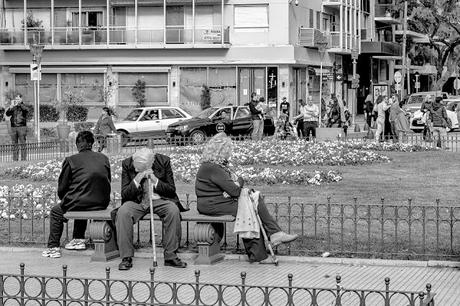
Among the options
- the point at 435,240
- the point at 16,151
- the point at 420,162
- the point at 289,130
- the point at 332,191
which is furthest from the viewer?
the point at 289,130

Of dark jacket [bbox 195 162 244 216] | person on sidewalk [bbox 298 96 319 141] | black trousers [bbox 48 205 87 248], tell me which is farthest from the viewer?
person on sidewalk [bbox 298 96 319 141]

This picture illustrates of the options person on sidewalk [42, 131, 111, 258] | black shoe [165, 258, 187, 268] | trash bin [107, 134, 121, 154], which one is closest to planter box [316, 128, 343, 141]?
trash bin [107, 134, 121, 154]

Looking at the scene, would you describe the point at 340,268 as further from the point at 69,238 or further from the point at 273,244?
the point at 69,238

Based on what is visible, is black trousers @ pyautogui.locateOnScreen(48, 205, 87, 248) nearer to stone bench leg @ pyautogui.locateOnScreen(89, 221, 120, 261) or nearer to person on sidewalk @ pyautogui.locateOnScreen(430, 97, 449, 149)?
stone bench leg @ pyautogui.locateOnScreen(89, 221, 120, 261)

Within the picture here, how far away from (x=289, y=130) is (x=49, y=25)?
20824 millimetres

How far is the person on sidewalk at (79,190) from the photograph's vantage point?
13203mm

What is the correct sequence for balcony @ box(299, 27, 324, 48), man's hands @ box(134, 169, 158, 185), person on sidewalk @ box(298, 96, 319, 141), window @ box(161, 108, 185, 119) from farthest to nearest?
1. balcony @ box(299, 27, 324, 48)
2. window @ box(161, 108, 185, 119)
3. person on sidewalk @ box(298, 96, 319, 141)
4. man's hands @ box(134, 169, 158, 185)

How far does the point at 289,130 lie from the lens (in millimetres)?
39875

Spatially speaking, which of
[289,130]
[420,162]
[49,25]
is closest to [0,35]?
[49,25]

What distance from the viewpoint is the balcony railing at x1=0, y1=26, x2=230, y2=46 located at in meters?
54.1

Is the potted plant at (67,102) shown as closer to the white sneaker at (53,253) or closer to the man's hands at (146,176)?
the white sneaker at (53,253)

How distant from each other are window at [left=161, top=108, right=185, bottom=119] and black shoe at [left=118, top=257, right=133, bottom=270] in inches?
1183

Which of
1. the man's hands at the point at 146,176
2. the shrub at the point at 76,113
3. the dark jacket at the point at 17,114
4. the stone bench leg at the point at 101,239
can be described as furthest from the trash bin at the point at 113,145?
the shrub at the point at 76,113

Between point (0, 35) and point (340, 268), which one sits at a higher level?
point (0, 35)
